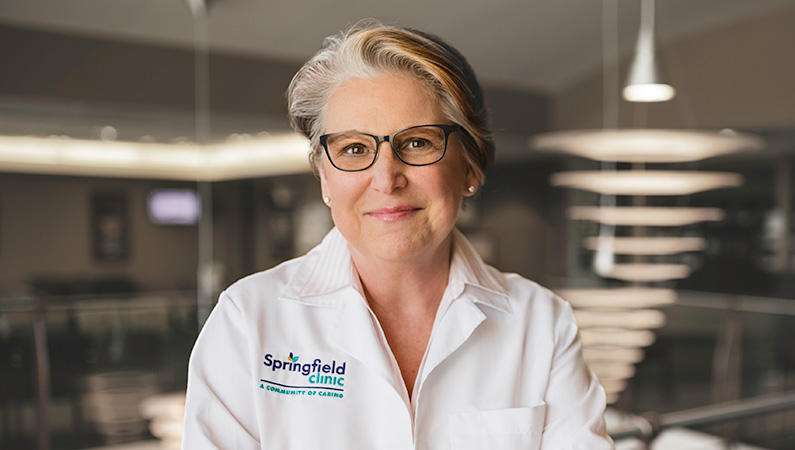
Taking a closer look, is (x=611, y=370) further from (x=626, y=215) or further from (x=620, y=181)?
(x=620, y=181)

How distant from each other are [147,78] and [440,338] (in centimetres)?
340

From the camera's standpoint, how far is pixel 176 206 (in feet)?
14.6

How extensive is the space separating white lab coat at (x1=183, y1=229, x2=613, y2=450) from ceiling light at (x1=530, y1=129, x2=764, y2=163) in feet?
13.2

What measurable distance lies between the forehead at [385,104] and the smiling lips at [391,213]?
129mm

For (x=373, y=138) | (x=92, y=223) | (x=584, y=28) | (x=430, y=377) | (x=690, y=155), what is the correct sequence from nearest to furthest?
(x=373, y=138) → (x=430, y=377) → (x=92, y=223) → (x=584, y=28) → (x=690, y=155)

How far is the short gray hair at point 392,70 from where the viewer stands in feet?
4.00

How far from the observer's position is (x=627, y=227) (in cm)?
536

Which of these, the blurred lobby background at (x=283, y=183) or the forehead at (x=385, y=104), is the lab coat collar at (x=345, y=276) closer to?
the forehead at (x=385, y=104)

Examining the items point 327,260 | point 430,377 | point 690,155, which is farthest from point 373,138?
point 690,155

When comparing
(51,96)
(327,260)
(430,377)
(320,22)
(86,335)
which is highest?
(320,22)

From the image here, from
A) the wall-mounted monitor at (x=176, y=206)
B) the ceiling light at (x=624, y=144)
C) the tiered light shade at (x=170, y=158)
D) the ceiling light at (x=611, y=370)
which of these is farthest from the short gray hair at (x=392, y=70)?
the ceiling light at (x=611, y=370)

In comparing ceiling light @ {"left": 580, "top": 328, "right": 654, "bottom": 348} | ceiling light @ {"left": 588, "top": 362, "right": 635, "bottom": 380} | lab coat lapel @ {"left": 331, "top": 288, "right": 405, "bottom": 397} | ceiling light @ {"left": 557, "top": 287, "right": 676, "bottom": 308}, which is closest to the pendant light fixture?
ceiling light @ {"left": 557, "top": 287, "right": 676, "bottom": 308}

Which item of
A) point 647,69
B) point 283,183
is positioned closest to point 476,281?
point 647,69

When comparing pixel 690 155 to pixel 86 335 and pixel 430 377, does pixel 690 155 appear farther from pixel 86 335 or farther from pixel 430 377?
pixel 430 377
